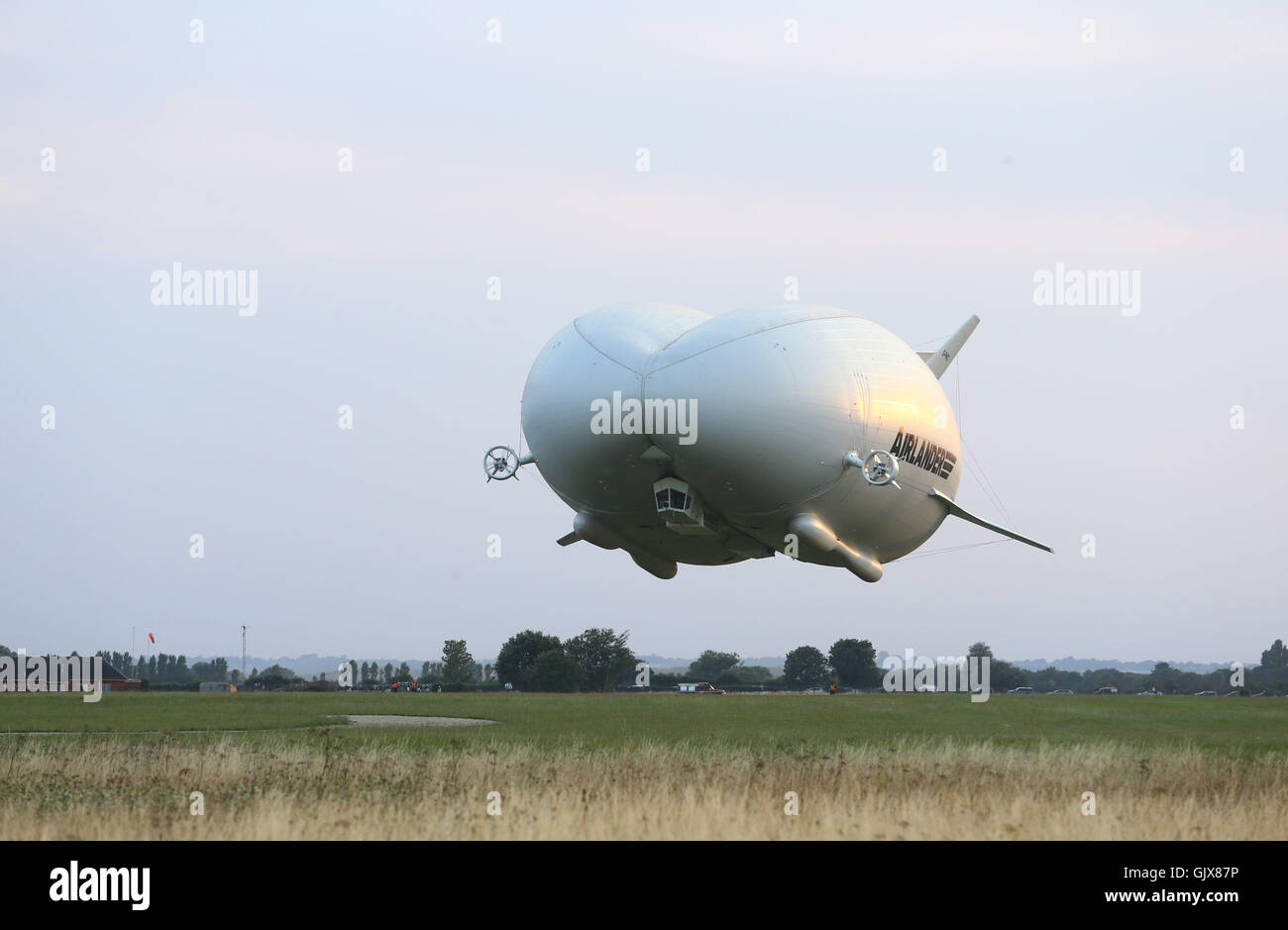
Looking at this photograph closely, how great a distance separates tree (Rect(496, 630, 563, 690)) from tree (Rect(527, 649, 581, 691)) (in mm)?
3006

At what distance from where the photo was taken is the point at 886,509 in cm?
3469

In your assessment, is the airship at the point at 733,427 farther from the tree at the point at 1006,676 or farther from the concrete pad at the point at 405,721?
the tree at the point at 1006,676

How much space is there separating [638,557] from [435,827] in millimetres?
18942

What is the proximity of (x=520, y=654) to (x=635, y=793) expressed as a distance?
102m

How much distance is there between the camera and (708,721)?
5506 centimetres

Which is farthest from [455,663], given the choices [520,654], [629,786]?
[629,786]

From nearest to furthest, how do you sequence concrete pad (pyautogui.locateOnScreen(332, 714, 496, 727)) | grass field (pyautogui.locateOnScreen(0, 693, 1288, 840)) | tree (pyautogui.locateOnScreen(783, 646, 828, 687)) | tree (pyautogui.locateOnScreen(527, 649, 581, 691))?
grass field (pyautogui.locateOnScreen(0, 693, 1288, 840)) → concrete pad (pyautogui.locateOnScreen(332, 714, 496, 727)) → tree (pyautogui.locateOnScreen(527, 649, 581, 691)) → tree (pyautogui.locateOnScreen(783, 646, 828, 687))

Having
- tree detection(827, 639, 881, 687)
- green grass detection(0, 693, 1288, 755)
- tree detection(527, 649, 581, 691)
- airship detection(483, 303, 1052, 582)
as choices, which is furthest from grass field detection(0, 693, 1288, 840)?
tree detection(827, 639, 881, 687)

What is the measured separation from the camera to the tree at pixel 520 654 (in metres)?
123

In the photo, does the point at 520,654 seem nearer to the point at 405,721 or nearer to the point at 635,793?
the point at 405,721

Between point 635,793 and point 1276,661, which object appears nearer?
point 635,793

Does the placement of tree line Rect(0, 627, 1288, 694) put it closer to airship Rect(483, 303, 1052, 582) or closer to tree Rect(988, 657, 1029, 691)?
tree Rect(988, 657, 1029, 691)

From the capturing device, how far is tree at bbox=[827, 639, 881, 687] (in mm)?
133000

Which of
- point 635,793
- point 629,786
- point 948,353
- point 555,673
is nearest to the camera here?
point 635,793
